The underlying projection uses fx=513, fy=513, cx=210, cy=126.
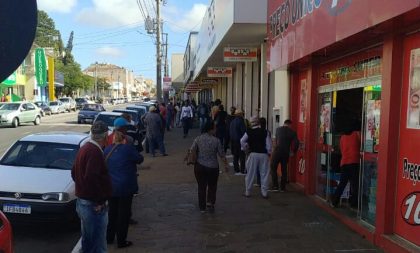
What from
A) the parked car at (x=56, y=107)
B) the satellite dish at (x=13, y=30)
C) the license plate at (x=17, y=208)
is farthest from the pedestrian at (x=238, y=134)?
the parked car at (x=56, y=107)

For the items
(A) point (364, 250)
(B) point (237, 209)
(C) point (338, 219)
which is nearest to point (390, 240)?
(A) point (364, 250)

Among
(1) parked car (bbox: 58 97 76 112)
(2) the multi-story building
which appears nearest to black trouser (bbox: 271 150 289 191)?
(1) parked car (bbox: 58 97 76 112)

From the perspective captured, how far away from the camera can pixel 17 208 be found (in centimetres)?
723

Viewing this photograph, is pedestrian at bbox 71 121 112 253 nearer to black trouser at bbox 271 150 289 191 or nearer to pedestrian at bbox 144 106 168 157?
black trouser at bbox 271 150 289 191

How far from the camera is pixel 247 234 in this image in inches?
289

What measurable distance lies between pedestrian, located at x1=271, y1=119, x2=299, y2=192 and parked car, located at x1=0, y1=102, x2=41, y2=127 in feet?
83.2

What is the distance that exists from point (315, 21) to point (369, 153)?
212 centimetres

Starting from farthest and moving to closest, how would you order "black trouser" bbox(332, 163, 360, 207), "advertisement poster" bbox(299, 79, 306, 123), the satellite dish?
"advertisement poster" bbox(299, 79, 306, 123) → "black trouser" bbox(332, 163, 360, 207) → the satellite dish

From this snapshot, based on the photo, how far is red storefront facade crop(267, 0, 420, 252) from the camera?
19.2ft

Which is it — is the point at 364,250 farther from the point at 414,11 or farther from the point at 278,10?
the point at 278,10

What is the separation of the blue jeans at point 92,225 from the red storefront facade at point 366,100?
11.2ft

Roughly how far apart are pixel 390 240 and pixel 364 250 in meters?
0.39

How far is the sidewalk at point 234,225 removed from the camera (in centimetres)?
675

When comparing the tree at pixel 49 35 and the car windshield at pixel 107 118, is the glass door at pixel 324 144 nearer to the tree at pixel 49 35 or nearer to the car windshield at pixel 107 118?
the car windshield at pixel 107 118
